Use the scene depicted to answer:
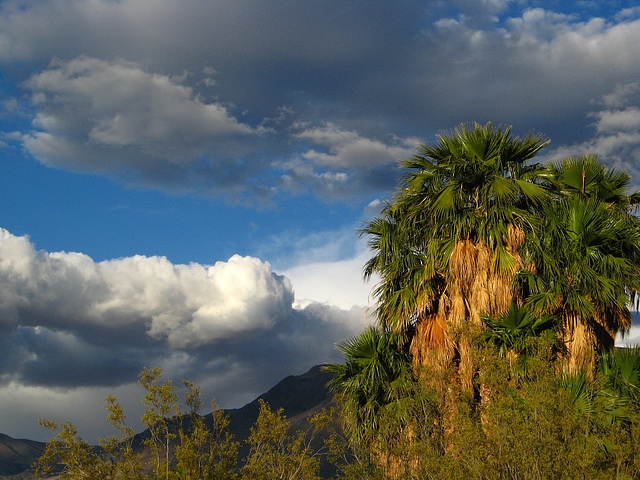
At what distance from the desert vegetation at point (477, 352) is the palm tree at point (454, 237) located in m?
0.04

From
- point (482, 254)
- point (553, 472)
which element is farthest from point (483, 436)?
point (482, 254)

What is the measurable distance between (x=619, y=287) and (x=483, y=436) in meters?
5.78

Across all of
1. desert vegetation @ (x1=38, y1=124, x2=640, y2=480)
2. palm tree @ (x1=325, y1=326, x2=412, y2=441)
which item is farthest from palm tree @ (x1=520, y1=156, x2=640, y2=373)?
palm tree @ (x1=325, y1=326, x2=412, y2=441)

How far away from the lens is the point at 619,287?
1370 cm

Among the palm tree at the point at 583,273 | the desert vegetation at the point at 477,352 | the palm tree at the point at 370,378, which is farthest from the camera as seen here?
→ the palm tree at the point at 370,378

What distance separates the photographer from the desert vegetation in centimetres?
1007

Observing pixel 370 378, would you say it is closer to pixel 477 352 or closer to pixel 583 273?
pixel 477 352

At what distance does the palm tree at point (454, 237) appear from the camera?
1455 centimetres

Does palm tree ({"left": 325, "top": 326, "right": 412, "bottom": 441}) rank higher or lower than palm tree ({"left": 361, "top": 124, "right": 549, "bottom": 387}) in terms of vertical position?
lower

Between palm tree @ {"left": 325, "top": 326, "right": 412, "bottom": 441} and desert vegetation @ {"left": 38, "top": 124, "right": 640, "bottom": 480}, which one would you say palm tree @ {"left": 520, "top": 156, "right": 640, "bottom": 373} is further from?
palm tree @ {"left": 325, "top": 326, "right": 412, "bottom": 441}

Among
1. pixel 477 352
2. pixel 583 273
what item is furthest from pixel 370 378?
pixel 583 273

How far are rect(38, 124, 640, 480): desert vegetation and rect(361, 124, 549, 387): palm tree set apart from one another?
0.04 m

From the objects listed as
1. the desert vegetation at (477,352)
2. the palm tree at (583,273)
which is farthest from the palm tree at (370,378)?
the palm tree at (583,273)

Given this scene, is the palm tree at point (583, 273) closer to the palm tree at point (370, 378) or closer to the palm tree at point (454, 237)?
the palm tree at point (454, 237)
